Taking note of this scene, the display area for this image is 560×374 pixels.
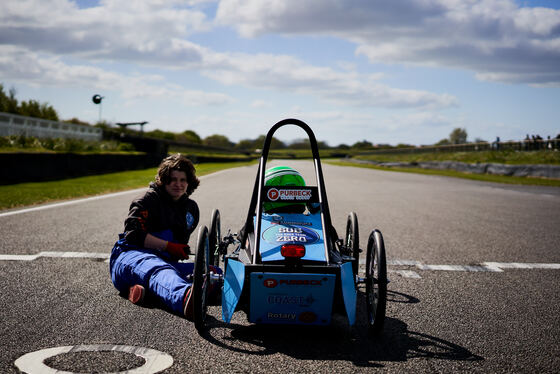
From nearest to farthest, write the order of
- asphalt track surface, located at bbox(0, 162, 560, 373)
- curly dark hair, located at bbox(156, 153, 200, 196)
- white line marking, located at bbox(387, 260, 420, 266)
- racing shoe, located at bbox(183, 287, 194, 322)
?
1. asphalt track surface, located at bbox(0, 162, 560, 373)
2. racing shoe, located at bbox(183, 287, 194, 322)
3. curly dark hair, located at bbox(156, 153, 200, 196)
4. white line marking, located at bbox(387, 260, 420, 266)

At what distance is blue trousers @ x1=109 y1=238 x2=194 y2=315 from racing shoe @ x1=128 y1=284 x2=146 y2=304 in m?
0.06

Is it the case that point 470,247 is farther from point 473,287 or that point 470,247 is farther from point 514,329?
point 514,329

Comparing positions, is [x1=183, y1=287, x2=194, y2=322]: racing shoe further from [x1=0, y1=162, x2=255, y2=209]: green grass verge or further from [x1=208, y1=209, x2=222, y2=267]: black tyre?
[x1=0, y1=162, x2=255, y2=209]: green grass verge

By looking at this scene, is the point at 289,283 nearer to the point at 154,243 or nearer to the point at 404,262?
the point at 154,243

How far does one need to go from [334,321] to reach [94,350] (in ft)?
5.20

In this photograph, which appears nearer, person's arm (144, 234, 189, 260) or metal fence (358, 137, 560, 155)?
person's arm (144, 234, 189, 260)

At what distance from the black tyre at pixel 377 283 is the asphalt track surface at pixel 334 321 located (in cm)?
12

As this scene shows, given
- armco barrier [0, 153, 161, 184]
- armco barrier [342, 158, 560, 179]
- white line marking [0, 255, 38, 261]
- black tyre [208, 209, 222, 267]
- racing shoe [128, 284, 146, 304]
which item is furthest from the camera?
armco barrier [342, 158, 560, 179]

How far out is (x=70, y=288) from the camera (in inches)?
168

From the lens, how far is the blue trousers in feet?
11.9

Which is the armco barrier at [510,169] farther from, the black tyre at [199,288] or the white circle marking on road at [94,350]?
the white circle marking on road at [94,350]

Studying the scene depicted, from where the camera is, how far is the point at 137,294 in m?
3.87

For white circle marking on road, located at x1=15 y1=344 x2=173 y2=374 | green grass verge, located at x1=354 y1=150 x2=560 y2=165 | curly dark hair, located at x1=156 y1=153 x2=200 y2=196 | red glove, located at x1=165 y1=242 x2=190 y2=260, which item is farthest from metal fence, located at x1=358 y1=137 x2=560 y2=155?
white circle marking on road, located at x1=15 y1=344 x2=173 y2=374

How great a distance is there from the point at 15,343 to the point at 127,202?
7.75m
